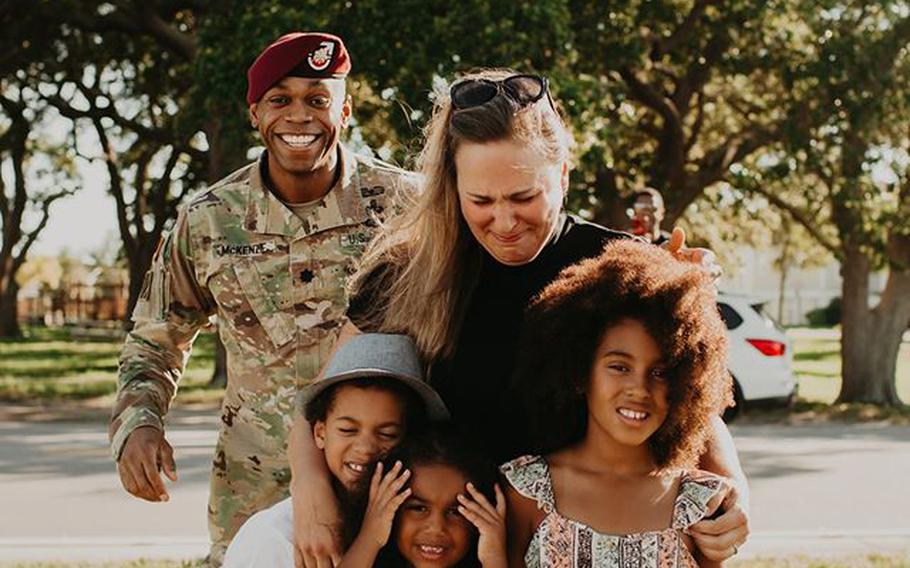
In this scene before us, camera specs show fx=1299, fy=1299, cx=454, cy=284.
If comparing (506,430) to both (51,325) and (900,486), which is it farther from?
(51,325)

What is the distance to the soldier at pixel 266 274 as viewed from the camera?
162 inches

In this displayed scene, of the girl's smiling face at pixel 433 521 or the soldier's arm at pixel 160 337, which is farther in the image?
the soldier's arm at pixel 160 337

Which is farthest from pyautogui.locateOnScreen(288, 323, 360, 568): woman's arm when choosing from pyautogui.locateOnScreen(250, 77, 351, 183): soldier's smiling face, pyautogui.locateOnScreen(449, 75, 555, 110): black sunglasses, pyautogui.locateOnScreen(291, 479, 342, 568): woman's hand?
pyautogui.locateOnScreen(250, 77, 351, 183): soldier's smiling face

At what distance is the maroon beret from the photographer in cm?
403

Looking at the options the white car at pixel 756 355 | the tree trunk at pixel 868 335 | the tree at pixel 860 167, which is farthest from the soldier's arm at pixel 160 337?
the tree trunk at pixel 868 335

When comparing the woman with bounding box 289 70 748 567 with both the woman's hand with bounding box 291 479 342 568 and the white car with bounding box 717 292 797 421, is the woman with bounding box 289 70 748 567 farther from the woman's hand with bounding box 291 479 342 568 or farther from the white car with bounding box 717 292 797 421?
the white car with bounding box 717 292 797 421

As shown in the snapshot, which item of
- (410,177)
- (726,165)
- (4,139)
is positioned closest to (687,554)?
(410,177)

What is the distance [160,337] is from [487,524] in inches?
66.7

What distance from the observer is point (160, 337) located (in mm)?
4199

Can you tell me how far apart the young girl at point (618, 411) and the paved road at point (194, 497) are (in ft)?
15.8

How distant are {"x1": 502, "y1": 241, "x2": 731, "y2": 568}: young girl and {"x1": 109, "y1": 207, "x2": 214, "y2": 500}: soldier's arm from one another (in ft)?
4.23

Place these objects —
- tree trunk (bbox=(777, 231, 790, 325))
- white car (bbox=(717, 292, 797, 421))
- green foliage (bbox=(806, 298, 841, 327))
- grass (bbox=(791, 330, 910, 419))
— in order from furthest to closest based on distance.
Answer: green foliage (bbox=(806, 298, 841, 327)) < tree trunk (bbox=(777, 231, 790, 325)) < grass (bbox=(791, 330, 910, 419)) < white car (bbox=(717, 292, 797, 421))

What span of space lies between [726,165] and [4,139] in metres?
18.4

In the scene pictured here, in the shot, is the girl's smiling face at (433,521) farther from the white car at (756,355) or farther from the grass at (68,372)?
the grass at (68,372)
